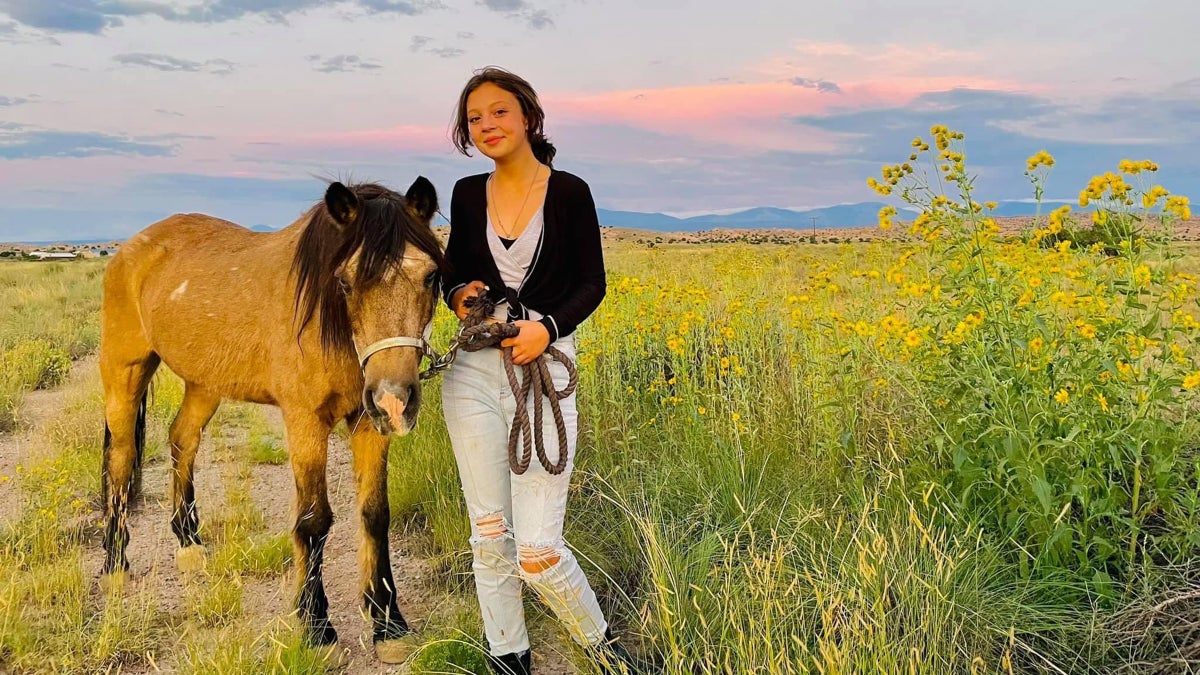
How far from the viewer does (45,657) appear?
3566 millimetres

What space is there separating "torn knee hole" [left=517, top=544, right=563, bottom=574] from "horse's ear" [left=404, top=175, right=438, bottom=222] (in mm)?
1451

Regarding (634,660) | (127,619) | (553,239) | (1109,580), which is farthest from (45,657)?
(1109,580)

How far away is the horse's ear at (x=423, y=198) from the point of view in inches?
127

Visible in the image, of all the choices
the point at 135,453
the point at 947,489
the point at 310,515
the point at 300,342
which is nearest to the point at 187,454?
the point at 135,453

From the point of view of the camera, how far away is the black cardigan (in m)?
2.98

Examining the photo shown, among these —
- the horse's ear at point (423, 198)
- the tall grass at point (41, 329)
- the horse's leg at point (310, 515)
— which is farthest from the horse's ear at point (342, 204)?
the tall grass at point (41, 329)

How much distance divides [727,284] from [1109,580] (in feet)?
15.0

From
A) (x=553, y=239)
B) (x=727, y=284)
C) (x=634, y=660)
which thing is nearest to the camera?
(x=553, y=239)

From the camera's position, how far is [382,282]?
2.97m

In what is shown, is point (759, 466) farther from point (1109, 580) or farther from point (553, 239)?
point (553, 239)

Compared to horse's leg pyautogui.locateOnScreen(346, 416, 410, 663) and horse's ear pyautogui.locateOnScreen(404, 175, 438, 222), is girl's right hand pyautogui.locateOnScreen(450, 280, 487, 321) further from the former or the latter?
horse's leg pyautogui.locateOnScreen(346, 416, 410, 663)

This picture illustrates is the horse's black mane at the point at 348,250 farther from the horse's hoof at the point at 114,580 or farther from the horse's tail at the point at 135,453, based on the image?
the horse's tail at the point at 135,453

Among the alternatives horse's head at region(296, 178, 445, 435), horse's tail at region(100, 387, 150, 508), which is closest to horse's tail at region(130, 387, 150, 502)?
horse's tail at region(100, 387, 150, 508)

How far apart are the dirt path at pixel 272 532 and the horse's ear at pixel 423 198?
65.6 inches
